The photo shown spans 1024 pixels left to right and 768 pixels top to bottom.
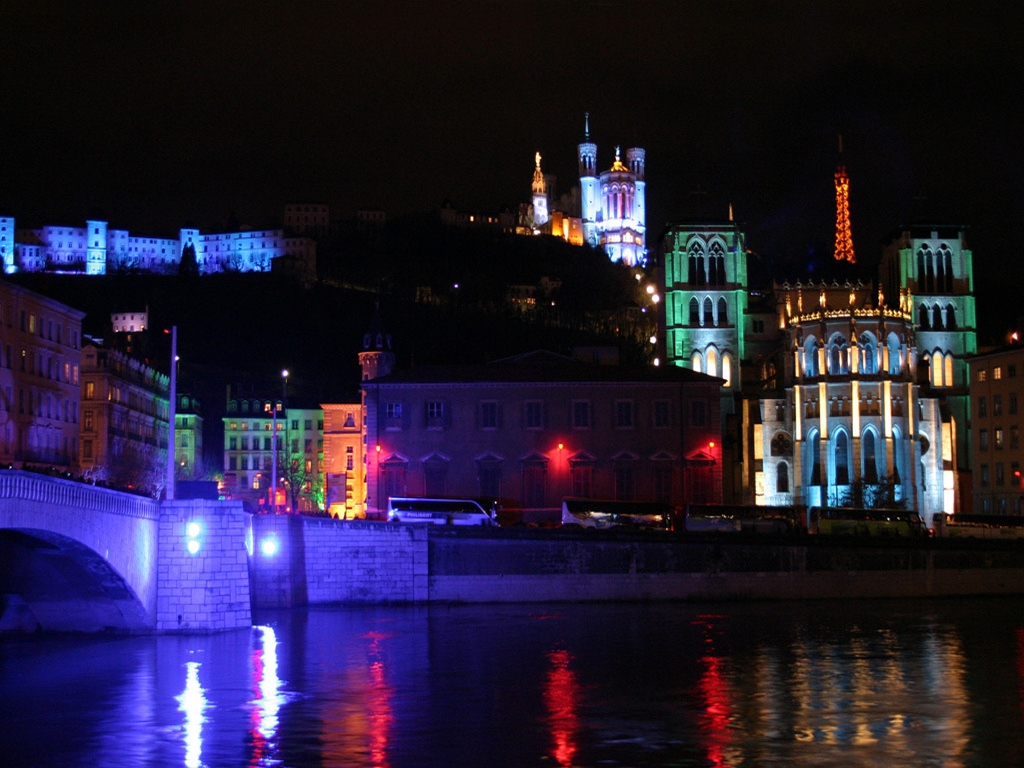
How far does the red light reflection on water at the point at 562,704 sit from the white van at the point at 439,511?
77.8 ft

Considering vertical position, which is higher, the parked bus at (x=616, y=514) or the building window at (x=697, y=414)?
the building window at (x=697, y=414)

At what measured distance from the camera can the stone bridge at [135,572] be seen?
43156mm

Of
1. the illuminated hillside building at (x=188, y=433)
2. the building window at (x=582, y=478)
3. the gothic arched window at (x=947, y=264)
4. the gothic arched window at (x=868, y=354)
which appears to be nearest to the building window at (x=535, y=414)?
the building window at (x=582, y=478)

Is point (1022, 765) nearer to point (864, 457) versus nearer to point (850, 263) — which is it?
point (864, 457)

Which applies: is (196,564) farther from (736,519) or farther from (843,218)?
(843,218)

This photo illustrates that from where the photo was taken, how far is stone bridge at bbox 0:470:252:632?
4316cm

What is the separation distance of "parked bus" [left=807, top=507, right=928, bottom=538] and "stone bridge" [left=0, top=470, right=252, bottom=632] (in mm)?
38994

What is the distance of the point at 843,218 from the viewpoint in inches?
5064

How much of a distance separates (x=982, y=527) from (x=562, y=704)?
48177 millimetres

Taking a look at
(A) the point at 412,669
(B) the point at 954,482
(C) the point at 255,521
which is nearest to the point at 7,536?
(A) the point at 412,669

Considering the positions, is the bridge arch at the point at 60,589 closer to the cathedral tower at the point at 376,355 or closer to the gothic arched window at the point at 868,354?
the cathedral tower at the point at 376,355

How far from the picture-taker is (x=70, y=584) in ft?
156

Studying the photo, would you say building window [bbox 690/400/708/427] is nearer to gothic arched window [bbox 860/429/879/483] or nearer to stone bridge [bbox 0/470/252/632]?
gothic arched window [bbox 860/429/879/483]

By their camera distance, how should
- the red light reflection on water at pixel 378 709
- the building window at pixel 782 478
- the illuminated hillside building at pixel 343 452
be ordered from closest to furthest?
1. the red light reflection on water at pixel 378 709
2. the illuminated hillside building at pixel 343 452
3. the building window at pixel 782 478
